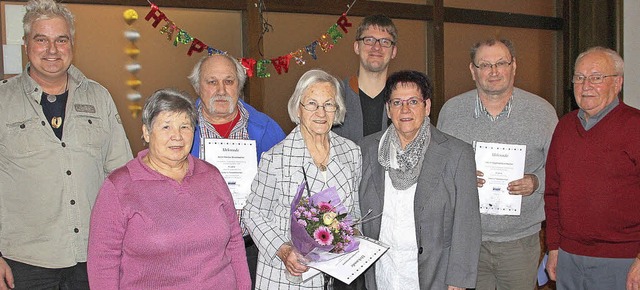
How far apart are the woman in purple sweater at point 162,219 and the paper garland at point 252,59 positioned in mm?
1804

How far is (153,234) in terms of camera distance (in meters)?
2.42

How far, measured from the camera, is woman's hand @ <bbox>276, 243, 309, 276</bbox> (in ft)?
9.09

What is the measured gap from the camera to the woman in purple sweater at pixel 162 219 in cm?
241

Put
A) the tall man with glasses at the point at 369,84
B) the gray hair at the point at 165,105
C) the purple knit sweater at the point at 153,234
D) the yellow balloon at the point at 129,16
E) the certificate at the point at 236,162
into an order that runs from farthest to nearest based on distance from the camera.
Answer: the yellow balloon at the point at 129,16
the tall man with glasses at the point at 369,84
the certificate at the point at 236,162
the gray hair at the point at 165,105
the purple knit sweater at the point at 153,234

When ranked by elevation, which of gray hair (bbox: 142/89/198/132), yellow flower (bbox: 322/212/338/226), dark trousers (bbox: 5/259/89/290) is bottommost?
dark trousers (bbox: 5/259/89/290)

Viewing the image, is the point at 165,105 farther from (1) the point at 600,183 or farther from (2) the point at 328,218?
(1) the point at 600,183

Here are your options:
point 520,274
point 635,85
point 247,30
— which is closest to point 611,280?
point 520,274

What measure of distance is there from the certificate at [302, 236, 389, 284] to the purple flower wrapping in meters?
0.03

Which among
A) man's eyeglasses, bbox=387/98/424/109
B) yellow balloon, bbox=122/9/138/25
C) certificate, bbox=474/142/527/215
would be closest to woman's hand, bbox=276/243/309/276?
man's eyeglasses, bbox=387/98/424/109

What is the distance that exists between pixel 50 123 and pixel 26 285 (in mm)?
734

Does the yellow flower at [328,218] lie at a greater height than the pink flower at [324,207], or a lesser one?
lesser

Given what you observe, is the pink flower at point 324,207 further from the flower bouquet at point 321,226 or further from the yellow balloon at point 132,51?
the yellow balloon at point 132,51

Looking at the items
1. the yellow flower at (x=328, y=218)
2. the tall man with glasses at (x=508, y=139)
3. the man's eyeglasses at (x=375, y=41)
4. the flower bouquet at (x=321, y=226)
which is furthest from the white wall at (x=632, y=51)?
the yellow flower at (x=328, y=218)

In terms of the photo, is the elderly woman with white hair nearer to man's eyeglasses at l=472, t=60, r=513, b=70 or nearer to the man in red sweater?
man's eyeglasses at l=472, t=60, r=513, b=70
